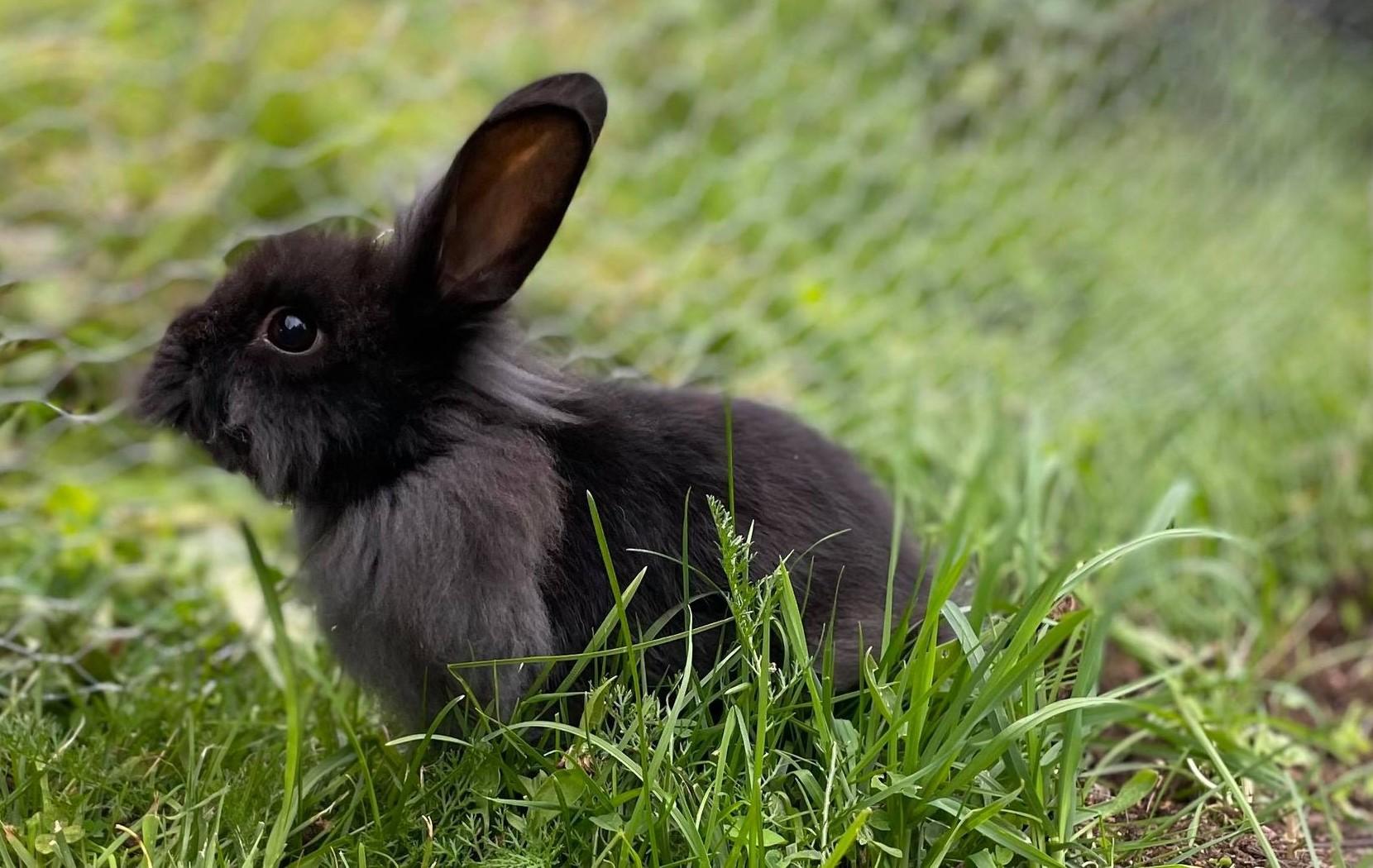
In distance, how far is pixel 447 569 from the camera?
1.46m

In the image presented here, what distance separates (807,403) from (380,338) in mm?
1641

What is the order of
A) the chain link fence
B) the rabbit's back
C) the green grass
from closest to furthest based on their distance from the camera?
the green grass → the rabbit's back → the chain link fence

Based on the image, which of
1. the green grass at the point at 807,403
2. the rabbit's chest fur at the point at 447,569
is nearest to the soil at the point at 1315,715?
the green grass at the point at 807,403

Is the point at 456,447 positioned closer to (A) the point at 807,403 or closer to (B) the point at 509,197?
(B) the point at 509,197

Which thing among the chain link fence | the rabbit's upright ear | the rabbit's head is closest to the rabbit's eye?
the rabbit's head

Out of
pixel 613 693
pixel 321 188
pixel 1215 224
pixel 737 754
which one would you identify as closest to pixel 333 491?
pixel 613 693

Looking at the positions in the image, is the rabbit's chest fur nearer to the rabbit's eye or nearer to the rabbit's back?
the rabbit's back

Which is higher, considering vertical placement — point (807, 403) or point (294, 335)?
point (294, 335)

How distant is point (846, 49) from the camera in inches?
A: 168

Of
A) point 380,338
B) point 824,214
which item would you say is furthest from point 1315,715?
point 824,214

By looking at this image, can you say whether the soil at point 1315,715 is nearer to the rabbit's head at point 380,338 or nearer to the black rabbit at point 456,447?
the black rabbit at point 456,447

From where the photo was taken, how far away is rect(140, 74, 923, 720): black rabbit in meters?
1.47

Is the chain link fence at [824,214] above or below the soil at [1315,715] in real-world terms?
above

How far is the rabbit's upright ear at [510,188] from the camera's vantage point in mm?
1455
